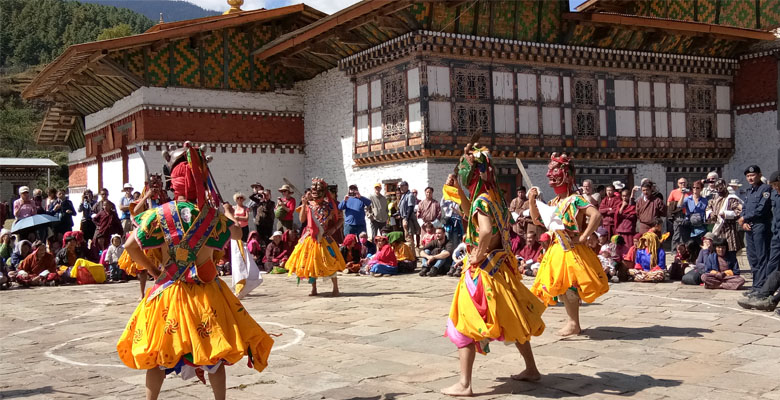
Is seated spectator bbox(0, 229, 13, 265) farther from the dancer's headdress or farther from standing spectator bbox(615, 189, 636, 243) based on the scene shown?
standing spectator bbox(615, 189, 636, 243)

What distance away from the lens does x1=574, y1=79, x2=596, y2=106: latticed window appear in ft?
70.8

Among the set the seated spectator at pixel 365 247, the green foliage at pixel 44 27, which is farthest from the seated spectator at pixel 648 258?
the green foliage at pixel 44 27

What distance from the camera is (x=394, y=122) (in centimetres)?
2033

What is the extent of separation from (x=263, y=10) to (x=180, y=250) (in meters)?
19.7

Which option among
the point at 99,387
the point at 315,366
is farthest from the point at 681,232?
the point at 99,387

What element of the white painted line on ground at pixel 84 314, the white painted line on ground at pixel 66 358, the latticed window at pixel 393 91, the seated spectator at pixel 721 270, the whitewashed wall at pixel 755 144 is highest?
the latticed window at pixel 393 91

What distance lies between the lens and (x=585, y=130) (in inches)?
858

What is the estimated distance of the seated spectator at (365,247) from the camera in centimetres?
1634

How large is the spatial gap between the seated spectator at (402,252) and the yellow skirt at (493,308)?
963 cm

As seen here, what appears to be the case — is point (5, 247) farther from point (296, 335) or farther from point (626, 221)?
point (626, 221)

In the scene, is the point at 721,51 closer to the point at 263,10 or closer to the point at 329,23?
the point at 329,23

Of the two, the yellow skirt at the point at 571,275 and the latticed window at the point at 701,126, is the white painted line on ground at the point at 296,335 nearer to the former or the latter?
the yellow skirt at the point at 571,275

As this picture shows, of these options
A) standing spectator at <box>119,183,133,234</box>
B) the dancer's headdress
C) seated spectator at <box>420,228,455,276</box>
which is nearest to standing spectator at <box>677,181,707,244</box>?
seated spectator at <box>420,228,455,276</box>

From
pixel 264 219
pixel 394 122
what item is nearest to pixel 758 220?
pixel 264 219
